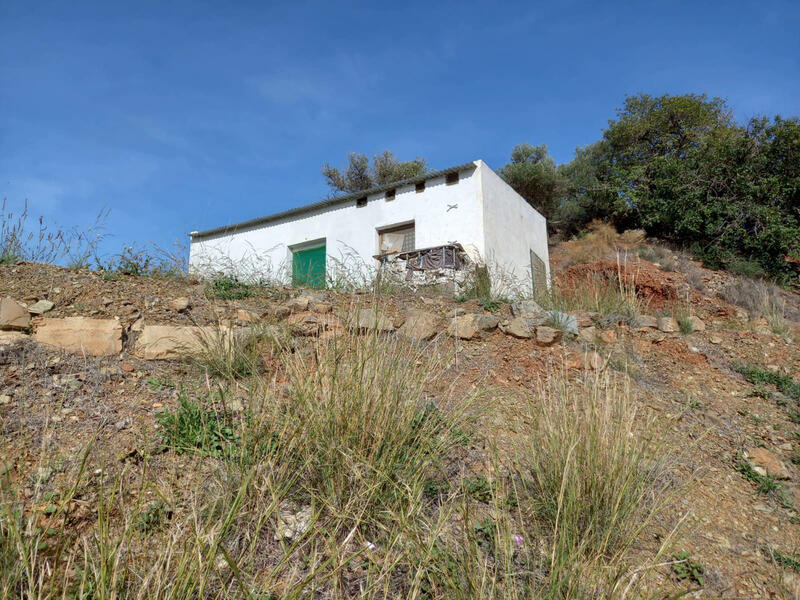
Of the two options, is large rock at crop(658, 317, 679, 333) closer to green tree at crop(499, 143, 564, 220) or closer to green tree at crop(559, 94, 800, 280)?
green tree at crop(559, 94, 800, 280)

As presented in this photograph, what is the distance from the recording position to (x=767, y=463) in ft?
10.6

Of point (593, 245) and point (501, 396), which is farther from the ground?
point (593, 245)

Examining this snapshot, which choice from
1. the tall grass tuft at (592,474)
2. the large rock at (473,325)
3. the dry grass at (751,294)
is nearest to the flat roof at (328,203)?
the dry grass at (751,294)

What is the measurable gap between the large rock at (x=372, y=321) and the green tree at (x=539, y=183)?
15346mm

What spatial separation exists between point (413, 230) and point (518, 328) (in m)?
6.94

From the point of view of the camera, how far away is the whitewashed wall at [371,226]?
33.9 ft

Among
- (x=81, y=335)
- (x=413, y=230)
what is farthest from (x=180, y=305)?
(x=413, y=230)

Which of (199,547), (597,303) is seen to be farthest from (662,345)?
(199,547)

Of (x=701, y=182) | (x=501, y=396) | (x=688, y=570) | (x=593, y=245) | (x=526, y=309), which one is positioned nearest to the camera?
(x=688, y=570)

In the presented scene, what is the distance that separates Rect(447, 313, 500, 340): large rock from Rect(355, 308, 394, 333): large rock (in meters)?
0.93

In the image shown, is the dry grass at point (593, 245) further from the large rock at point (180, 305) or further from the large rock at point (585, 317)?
the large rock at point (180, 305)

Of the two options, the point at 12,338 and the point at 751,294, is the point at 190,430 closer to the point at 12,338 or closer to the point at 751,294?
the point at 12,338

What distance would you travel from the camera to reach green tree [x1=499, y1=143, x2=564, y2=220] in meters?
17.6

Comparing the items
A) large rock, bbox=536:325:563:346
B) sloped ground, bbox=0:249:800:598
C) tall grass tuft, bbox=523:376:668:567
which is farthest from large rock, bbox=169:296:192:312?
large rock, bbox=536:325:563:346
